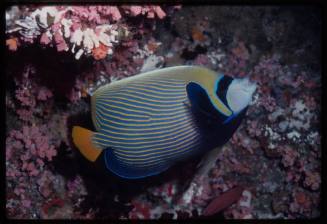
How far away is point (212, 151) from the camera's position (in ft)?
8.40

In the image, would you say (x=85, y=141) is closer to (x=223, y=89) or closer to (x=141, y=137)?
(x=141, y=137)

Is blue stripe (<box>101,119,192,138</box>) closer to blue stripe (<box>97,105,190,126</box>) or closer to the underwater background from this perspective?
blue stripe (<box>97,105,190,126</box>)

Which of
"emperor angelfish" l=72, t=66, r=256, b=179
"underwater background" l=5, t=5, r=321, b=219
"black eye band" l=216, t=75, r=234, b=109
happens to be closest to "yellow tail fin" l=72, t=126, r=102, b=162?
"emperor angelfish" l=72, t=66, r=256, b=179

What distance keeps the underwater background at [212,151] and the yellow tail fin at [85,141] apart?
0.54m

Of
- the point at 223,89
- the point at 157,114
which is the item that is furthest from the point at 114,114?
the point at 223,89

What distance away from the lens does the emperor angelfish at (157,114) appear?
203 cm

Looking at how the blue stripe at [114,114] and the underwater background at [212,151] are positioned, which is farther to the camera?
the underwater background at [212,151]

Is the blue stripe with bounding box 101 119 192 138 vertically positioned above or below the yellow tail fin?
above

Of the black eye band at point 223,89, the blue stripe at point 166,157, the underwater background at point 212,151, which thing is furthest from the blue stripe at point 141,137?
the underwater background at point 212,151

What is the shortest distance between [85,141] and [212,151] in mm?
1039

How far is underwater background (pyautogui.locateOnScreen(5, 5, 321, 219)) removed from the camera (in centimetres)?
257

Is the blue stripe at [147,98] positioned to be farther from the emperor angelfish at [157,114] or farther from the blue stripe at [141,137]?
the blue stripe at [141,137]

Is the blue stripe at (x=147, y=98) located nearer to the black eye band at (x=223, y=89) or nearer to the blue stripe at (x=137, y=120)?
the blue stripe at (x=137, y=120)

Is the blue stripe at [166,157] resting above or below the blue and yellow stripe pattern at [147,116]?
below
